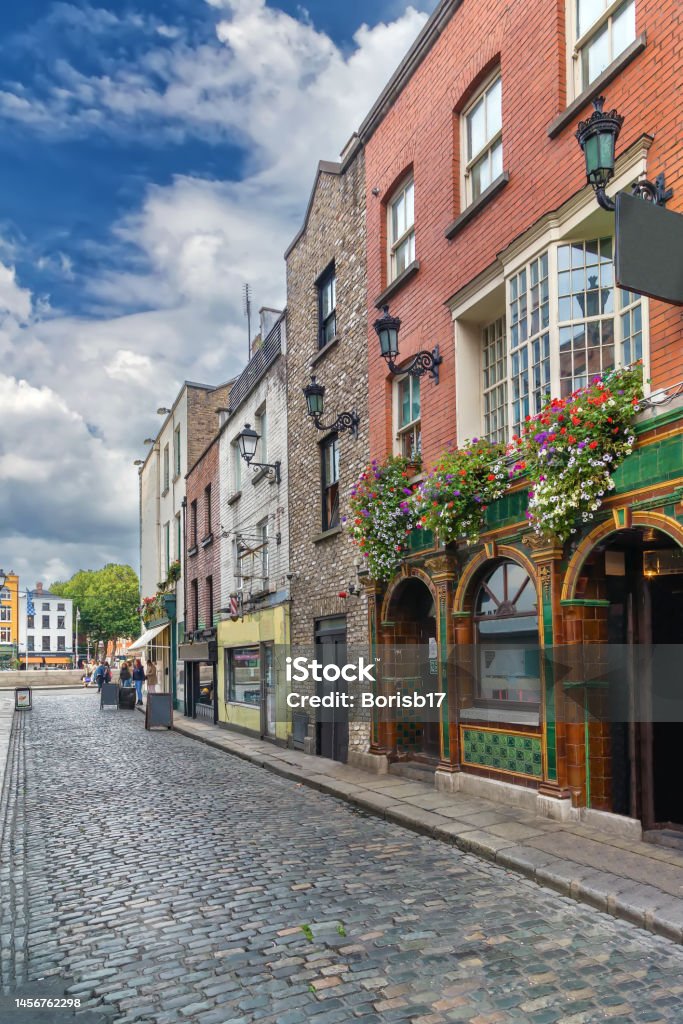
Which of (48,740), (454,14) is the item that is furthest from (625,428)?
(48,740)

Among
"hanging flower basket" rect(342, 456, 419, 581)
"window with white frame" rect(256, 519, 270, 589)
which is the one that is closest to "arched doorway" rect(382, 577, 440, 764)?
"hanging flower basket" rect(342, 456, 419, 581)

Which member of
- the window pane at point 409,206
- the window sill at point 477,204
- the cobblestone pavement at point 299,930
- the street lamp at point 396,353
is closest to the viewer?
the cobblestone pavement at point 299,930

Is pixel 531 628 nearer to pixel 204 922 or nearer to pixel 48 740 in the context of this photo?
pixel 204 922

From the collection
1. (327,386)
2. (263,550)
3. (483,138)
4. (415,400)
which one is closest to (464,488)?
(415,400)

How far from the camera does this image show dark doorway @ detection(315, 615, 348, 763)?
1459 centimetres

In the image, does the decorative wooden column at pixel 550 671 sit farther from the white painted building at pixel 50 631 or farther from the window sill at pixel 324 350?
the white painted building at pixel 50 631

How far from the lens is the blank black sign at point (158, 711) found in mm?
22359

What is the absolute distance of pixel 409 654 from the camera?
13000mm

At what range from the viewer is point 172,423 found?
33.3 m

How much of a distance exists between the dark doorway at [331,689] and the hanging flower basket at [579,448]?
6908mm

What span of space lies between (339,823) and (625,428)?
5.41m

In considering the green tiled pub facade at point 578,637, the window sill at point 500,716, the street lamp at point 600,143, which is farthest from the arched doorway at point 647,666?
the street lamp at point 600,143

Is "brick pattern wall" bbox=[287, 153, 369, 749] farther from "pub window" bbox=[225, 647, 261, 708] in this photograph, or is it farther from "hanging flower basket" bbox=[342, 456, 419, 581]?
"pub window" bbox=[225, 647, 261, 708]

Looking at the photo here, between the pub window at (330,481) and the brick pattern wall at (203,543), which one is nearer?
the pub window at (330,481)
